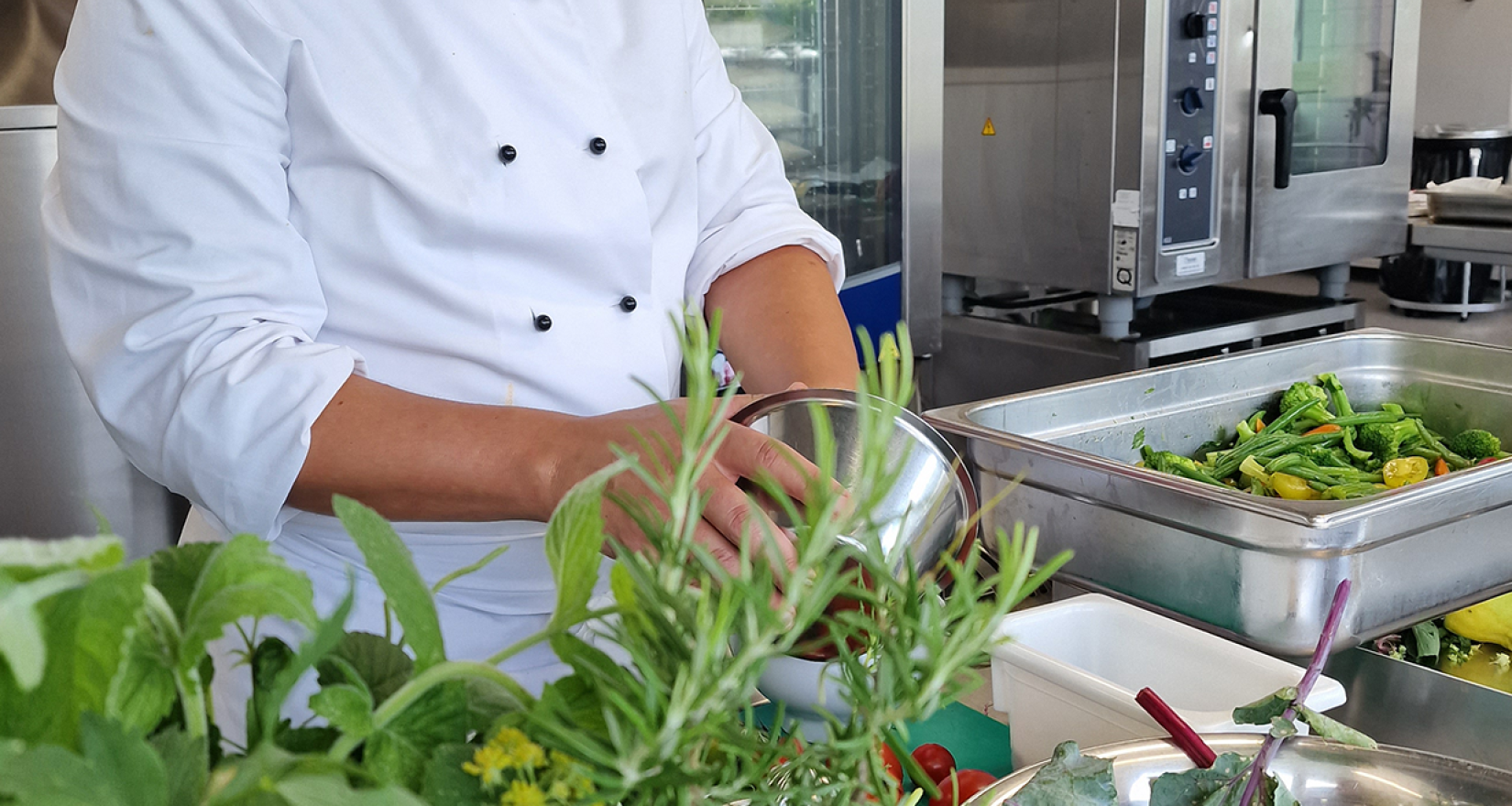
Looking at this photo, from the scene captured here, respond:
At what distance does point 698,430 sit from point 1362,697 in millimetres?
944

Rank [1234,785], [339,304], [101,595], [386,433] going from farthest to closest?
[339,304] → [386,433] → [1234,785] → [101,595]

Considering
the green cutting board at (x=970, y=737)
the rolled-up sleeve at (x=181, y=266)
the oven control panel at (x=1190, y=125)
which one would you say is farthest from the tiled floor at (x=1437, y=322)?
the rolled-up sleeve at (x=181, y=266)

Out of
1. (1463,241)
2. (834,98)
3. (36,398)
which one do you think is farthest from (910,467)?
(1463,241)

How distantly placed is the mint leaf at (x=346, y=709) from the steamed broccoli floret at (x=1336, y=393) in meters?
1.47

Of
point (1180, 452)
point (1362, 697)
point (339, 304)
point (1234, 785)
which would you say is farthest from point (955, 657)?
point (1180, 452)

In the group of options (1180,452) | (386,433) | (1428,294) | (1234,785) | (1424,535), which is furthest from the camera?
(1428,294)

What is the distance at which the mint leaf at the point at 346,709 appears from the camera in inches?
9.6

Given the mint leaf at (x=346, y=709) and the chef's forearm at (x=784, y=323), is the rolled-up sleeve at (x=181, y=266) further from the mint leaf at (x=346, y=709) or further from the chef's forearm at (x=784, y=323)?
the mint leaf at (x=346, y=709)

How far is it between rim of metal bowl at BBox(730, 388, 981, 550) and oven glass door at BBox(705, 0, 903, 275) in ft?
4.89

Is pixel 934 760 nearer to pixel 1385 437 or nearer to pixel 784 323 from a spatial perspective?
pixel 784 323

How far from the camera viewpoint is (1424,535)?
106 centimetres

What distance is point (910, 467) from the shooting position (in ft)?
2.15

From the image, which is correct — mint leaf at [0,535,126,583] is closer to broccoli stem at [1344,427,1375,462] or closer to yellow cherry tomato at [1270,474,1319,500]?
yellow cherry tomato at [1270,474,1319,500]

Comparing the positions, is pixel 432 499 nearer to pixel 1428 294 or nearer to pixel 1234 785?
pixel 1234 785
